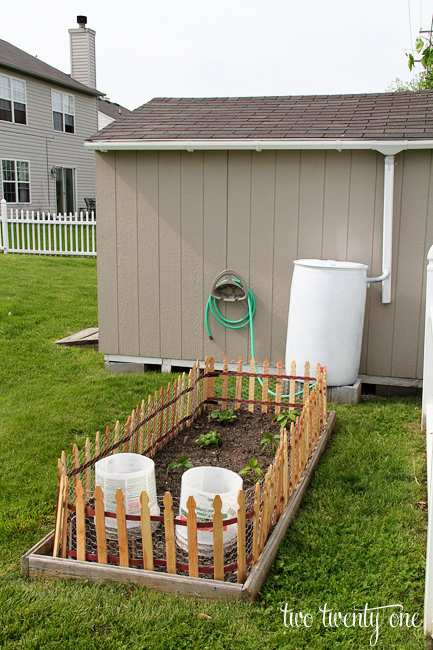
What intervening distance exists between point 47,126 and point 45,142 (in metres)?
0.57

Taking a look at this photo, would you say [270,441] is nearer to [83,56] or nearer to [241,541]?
[241,541]

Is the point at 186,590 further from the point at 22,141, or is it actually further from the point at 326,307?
the point at 22,141

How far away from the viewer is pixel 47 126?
2097 centimetres

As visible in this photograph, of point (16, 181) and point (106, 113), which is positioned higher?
point (106, 113)

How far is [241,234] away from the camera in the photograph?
583 cm

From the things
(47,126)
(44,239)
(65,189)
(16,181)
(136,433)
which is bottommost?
(136,433)

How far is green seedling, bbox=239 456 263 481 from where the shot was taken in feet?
11.6

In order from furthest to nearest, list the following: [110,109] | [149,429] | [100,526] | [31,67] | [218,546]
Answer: [110,109] < [31,67] < [149,429] < [100,526] < [218,546]

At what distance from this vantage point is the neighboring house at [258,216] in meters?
5.39

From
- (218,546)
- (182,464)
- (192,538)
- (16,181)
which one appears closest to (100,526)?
(192,538)

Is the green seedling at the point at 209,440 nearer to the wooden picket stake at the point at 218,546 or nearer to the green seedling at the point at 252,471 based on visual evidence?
the green seedling at the point at 252,471

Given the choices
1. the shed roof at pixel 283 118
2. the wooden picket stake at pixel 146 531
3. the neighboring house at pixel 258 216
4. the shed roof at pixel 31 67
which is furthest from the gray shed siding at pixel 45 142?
the wooden picket stake at pixel 146 531

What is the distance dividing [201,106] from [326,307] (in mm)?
3133

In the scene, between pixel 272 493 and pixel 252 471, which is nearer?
pixel 272 493
